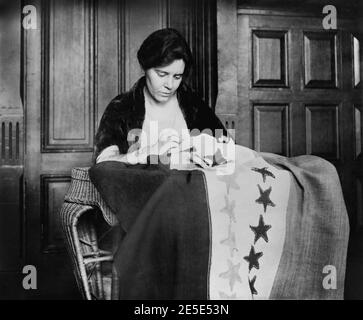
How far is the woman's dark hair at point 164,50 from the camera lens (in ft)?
5.22

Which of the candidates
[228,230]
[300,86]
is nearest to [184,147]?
[228,230]

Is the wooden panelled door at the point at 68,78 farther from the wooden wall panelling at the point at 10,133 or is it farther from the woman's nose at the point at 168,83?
the woman's nose at the point at 168,83

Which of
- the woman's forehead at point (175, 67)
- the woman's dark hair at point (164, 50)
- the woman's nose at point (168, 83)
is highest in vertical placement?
the woman's dark hair at point (164, 50)

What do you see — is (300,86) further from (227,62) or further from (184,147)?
(184,147)

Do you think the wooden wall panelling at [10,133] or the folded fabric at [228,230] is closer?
the folded fabric at [228,230]

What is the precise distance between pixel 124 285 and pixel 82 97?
86cm

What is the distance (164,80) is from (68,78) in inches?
16.6

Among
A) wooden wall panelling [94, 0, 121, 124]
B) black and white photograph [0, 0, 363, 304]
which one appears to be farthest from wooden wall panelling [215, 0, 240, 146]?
wooden wall panelling [94, 0, 121, 124]

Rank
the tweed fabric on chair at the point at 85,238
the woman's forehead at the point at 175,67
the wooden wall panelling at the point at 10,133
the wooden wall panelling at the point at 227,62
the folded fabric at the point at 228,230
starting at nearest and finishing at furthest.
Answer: the folded fabric at the point at 228,230 < the tweed fabric on chair at the point at 85,238 < the woman's forehead at the point at 175,67 < the wooden wall panelling at the point at 10,133 < the wooden wall panelling at the point at 227,62

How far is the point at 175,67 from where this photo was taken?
1583mm

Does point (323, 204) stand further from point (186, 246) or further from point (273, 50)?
point (273, 50)

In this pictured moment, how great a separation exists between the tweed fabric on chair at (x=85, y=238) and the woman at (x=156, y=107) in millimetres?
184

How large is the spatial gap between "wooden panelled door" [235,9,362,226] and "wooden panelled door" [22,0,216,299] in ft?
0.71

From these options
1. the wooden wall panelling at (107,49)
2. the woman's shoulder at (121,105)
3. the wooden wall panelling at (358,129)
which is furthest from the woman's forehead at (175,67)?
the wooden wall panelling at (358,129)
